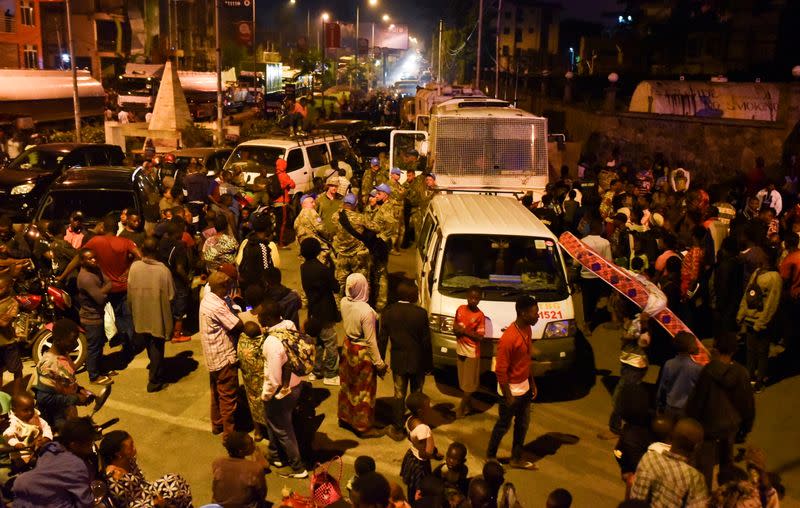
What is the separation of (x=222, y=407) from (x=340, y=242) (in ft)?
11.8

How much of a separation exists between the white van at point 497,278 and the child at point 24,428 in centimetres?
431

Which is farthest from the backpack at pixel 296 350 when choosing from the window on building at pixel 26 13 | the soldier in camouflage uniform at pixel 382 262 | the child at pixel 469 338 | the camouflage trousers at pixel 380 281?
the window on building at pixel 26 13

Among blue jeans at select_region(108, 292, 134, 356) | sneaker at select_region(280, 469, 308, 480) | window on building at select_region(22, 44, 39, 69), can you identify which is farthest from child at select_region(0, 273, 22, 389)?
window on building at select_region(22, 44, 39, 69)

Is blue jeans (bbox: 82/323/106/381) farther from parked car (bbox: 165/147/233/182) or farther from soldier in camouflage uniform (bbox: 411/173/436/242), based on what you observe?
parked car (bbox: 165/147/233/182)

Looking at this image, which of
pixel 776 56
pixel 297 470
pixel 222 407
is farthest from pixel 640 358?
pixel 776 56

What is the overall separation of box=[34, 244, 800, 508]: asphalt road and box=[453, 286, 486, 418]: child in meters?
0.59

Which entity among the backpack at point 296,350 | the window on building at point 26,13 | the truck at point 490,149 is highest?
the window on building at point 26,13

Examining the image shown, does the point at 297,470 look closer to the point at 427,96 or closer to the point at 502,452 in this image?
the point at 502,452

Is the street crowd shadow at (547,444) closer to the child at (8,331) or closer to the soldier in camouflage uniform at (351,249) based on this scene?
the soldier in camouflage uniform at (351,249)

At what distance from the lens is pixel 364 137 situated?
26156 millimetres

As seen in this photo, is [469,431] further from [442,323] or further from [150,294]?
[150,294]

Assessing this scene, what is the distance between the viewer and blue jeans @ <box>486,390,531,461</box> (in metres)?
7.01

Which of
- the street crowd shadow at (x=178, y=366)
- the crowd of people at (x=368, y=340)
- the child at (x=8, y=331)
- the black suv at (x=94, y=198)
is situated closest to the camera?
the crowd of people at (x=368, y=340)

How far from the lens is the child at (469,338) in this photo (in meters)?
7.97
